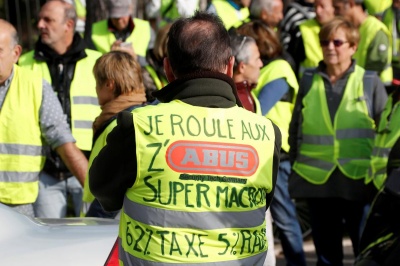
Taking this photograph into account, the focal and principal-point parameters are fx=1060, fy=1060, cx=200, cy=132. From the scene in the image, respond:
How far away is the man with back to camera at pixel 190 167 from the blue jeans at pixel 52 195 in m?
3.14

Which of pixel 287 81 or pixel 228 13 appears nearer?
pixel 287 81

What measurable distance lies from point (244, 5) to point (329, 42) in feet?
10.2

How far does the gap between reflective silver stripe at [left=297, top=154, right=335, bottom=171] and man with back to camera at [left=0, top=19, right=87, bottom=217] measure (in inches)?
71.1

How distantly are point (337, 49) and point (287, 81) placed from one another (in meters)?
0.41

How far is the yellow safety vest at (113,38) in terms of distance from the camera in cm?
888

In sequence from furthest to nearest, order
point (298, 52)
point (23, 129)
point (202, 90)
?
1. point (298, 52)
2. point (23, 129)
3. point (202, 90)

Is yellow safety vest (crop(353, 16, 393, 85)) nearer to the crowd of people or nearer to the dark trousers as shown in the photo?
the crowd of people

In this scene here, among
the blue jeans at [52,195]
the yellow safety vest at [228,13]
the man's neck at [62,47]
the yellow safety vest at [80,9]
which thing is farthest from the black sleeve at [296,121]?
Result: the yellow safety vest at [80,9]

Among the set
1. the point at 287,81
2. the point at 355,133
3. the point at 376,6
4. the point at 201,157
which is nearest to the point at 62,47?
the point at 287,81

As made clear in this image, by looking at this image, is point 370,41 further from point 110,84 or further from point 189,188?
point 189,188

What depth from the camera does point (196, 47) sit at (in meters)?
3.68

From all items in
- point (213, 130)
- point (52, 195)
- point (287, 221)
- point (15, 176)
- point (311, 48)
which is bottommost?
point (287, 221)

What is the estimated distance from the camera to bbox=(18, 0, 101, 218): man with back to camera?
6.99 m

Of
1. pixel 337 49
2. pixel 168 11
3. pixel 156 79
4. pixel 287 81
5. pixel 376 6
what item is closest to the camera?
pixel 337 49
